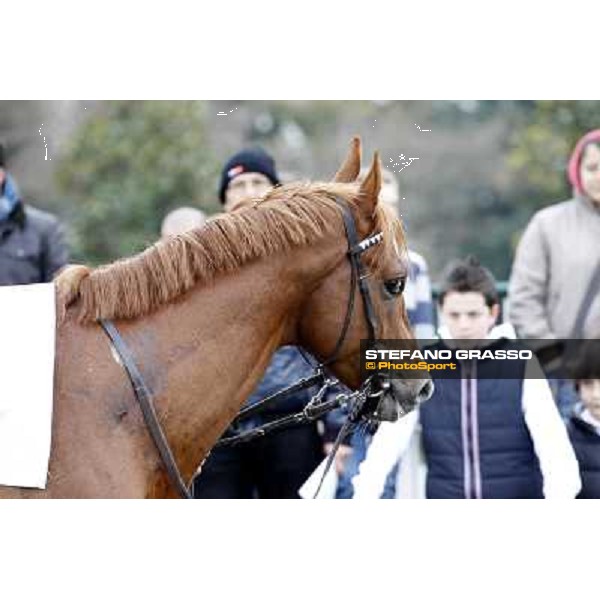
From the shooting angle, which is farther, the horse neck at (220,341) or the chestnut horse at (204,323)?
the horse neck at (220,341)

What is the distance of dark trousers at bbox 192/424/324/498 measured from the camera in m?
4.32

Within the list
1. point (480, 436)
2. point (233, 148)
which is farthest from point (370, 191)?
point (233, 148)

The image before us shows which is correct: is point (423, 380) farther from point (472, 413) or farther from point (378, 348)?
point (472, 413)

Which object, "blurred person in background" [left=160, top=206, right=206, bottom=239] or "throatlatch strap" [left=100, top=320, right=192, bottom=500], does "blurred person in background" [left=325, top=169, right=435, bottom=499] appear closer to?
"blurred person in background" [left=160, top=206, right=206, bottom=239]

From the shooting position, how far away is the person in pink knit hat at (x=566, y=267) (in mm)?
4605

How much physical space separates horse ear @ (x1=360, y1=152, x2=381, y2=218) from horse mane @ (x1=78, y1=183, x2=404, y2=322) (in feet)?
0.08

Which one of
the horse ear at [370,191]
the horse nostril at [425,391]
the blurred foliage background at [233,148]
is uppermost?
the blurred foliage background at [233,148]

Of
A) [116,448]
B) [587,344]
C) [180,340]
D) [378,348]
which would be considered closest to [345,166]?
[378,348]

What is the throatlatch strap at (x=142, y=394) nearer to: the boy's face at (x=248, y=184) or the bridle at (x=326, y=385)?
the bridle at (x=326, y=385)

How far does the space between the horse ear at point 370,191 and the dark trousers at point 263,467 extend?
1371 mm

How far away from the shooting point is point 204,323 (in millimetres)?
3100

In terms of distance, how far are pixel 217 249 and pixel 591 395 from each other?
1.93m

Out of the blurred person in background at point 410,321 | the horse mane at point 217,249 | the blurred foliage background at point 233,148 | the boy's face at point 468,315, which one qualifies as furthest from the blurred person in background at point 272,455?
the horse mane at point 217,249

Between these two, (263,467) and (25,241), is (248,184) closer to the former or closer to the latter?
(25,241)
